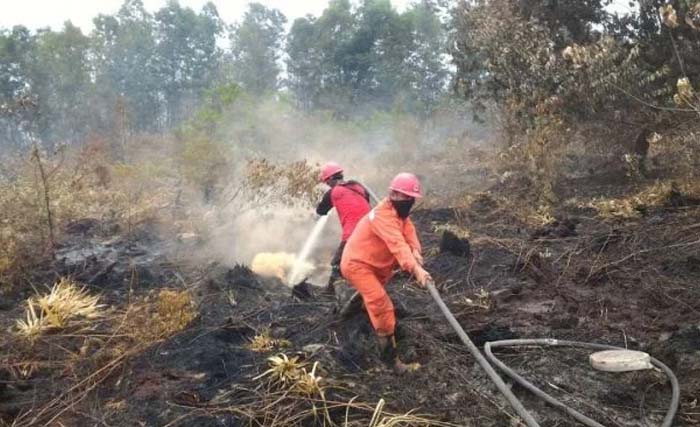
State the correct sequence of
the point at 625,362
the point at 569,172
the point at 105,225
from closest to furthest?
the point at 625,362
the point at 105,225
the point at 569,172

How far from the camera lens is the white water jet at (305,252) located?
28.3 ft

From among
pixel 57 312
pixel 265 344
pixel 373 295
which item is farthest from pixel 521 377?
pixel 57 312

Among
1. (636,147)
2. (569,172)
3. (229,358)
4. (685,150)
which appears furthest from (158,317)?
(569,172)

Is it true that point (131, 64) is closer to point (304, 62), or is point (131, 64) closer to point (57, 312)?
point (304, 62)

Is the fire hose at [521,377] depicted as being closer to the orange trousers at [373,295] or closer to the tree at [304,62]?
the orange trousers at [373,295]

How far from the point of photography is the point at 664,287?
5781mm

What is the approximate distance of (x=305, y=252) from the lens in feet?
32.2

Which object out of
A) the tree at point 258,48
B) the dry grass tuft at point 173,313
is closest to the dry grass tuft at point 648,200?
the dry grass tuft at point 173,313

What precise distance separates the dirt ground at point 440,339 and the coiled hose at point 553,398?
4.6 inches

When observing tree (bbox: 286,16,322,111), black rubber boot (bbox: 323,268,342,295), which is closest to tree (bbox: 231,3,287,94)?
tree (bbox: 286,16,322,111)

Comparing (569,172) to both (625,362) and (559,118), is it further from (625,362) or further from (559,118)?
(625,362)

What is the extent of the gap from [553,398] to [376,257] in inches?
64.0

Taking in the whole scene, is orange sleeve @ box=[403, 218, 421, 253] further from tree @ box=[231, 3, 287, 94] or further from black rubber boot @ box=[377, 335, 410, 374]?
tree @ box=[231, 3, 287, 94]

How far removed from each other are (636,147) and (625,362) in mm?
7588
